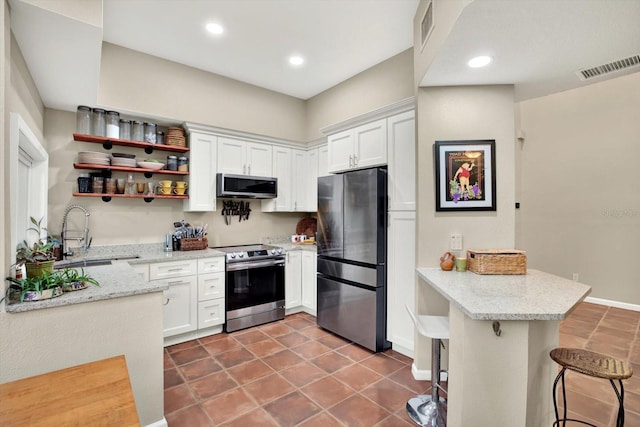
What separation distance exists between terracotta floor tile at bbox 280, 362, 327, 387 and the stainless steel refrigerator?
61 centimetres

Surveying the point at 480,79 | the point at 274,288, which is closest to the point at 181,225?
the point at 274,288

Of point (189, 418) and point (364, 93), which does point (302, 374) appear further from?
point (364, 93)

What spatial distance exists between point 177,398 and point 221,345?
895 millimetres

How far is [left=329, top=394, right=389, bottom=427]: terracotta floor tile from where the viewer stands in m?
1.98

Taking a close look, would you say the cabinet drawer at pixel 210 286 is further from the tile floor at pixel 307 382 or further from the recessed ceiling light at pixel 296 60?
the recessed ceiling light at pixel 296 60

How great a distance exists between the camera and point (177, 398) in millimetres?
2219

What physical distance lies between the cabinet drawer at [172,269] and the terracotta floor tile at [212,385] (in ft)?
3.54

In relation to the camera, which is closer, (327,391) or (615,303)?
(327,391)

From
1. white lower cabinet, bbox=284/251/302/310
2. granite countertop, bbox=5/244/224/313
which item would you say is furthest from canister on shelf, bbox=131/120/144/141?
white lower cabinet, bbox=284/251/302/310

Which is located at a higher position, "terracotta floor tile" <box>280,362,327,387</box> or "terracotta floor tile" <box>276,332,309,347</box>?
"terracotta floor tile" <box>276,332,309,347</box>

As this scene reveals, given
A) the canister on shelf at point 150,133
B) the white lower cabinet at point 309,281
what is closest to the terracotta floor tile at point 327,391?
the white lower cabinet at point 309,281

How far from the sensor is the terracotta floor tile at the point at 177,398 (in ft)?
6.96

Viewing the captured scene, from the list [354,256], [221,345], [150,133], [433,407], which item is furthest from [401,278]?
[150,133]

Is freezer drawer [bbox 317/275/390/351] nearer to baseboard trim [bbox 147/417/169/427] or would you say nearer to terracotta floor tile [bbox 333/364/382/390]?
terracotta floor tile [bbox 333/364/382/390]
